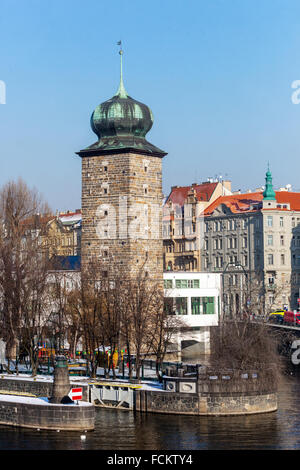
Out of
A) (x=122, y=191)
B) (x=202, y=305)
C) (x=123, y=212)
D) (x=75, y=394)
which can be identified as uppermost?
(x=122, y=191)

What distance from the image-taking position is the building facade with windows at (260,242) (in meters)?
134

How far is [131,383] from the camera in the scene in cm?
6138

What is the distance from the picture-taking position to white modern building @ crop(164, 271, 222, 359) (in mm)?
97562

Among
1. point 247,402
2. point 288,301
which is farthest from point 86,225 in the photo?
point 288,301

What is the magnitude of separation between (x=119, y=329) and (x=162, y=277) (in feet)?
63.3

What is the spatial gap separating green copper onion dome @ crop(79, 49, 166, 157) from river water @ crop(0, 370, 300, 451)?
35328 mm

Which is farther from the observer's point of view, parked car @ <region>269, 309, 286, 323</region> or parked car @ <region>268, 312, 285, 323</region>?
parked car @ <region>269, 309, 286, 323</region>

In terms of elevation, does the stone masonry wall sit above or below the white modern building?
above

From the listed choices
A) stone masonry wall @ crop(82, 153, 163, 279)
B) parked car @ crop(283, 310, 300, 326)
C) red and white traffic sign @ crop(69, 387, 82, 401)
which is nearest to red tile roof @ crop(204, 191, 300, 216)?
parked car @ crop(283, 310, 300, 326)

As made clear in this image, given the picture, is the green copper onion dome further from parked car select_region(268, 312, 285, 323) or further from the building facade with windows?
the building facade with windows

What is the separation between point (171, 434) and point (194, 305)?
4874 cm

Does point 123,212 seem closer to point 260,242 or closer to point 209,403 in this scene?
point 209,403

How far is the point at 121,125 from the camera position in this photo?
8856 cm

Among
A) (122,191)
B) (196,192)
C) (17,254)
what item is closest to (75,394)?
(17,254)
